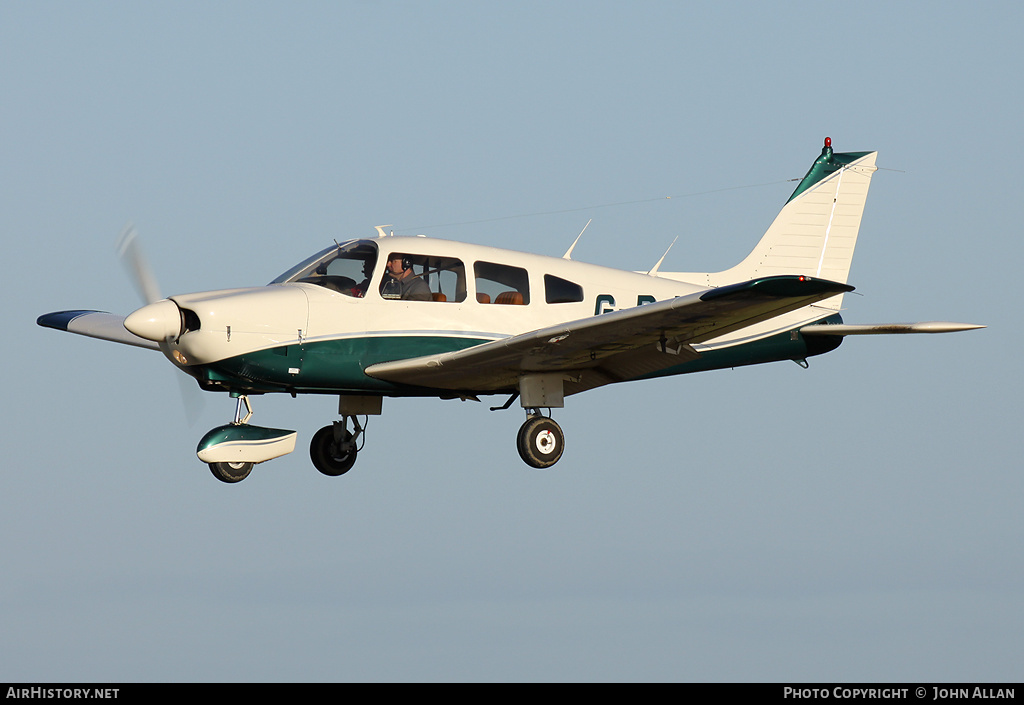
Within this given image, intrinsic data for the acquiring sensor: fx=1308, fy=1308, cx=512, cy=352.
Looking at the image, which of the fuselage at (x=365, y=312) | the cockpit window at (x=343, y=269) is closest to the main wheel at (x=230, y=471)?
the fuselage at (x=365, y=312)

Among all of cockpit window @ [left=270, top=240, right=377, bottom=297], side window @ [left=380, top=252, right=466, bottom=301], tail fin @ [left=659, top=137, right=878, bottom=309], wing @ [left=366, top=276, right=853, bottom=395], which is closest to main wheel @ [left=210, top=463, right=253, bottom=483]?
wing @ [left=366, top=276, right=853, bottom=395]

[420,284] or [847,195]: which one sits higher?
[847,195]

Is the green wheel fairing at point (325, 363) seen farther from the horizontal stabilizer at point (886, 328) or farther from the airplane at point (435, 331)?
the horizontal stabilizer at point (886, 328)

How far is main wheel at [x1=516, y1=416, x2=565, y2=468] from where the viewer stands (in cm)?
1448

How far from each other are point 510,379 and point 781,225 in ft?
15.6

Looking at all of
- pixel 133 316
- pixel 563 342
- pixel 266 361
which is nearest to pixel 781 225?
pixel 563 342

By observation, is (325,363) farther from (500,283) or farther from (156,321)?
(500,283)

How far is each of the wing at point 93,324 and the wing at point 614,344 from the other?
3.90 meters

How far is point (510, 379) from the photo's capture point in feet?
49.3

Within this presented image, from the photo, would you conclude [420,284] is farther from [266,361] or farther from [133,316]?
[133,316]

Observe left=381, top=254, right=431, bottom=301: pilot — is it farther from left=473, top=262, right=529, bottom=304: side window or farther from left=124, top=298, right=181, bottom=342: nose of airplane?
left=124, top=298, right=181, bottom=342: nose of airplane

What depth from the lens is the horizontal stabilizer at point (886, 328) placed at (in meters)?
14.1

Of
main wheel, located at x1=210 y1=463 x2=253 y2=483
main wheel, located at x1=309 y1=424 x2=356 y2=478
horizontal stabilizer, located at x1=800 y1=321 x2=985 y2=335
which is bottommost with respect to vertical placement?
main wheel, located at x1=210 y1=463 x2=253 y2=483

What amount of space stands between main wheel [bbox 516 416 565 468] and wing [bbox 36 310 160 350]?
15.2 feet
